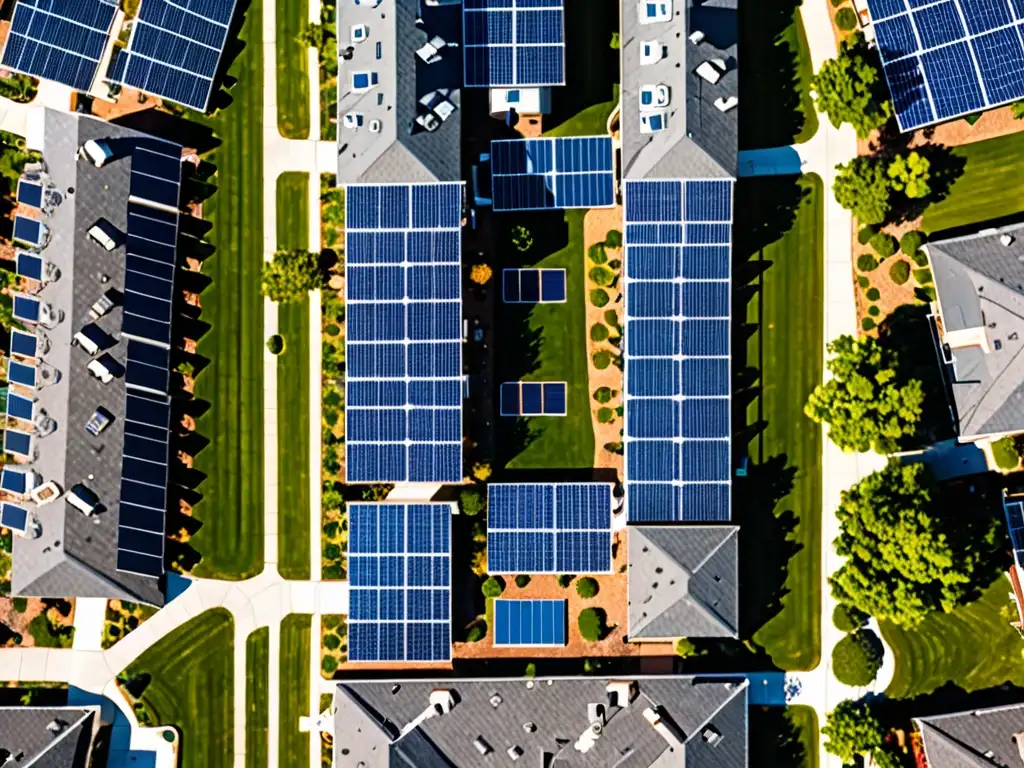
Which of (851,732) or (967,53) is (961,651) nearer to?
(851,732)

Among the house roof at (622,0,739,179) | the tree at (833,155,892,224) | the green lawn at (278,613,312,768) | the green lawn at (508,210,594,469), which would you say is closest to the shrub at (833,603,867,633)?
the green lawn at (508,210,594,469)

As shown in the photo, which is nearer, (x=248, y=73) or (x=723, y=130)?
(x=723, y=130)

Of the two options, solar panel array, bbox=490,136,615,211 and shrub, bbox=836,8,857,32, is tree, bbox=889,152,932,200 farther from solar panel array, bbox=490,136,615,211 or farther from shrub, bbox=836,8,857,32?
solar panel array, bbox=490,136,615,211

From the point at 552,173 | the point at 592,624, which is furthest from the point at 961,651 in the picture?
the point at 552,173

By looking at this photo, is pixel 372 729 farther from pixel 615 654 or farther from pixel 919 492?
pixel 919 492

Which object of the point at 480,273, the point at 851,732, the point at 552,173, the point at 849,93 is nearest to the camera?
the point at 849,93

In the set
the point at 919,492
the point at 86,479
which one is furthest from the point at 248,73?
the point at 919,492
